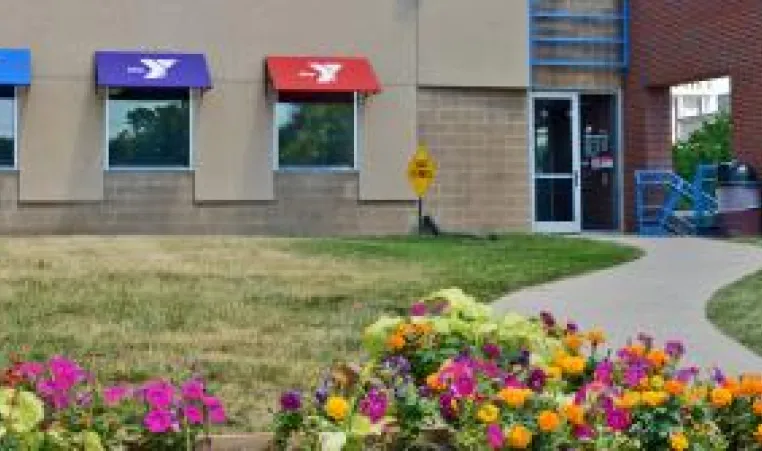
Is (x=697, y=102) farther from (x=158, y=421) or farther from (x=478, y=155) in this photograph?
(x=158, y=421)

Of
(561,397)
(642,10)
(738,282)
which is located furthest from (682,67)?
(561,397)

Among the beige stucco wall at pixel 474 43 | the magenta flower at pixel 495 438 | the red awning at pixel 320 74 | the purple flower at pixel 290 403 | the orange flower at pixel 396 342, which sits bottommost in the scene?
the magenta flower at pixel 495 438

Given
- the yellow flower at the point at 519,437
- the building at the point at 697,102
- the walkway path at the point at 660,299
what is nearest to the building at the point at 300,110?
the walkway path at the point at 660,299

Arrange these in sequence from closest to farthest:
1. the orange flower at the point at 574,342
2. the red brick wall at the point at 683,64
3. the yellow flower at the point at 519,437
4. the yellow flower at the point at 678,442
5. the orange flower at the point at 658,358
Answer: the yellow flower at the point at 519,437
the yellow flower at the point at 678,442
the orange flower at the point at 658,358
the orange flower at the point at 574,342
the red brick wall at the point at 683,64

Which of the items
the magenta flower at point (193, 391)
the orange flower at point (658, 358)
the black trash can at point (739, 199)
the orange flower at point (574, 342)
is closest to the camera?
the magenta flower at point (193, 391)

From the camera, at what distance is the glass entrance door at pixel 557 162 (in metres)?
24.5

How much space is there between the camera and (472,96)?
76.4 ft

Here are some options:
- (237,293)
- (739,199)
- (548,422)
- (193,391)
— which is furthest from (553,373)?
(739,199)

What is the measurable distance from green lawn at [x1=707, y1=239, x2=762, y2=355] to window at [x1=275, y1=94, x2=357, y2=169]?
10128 mm

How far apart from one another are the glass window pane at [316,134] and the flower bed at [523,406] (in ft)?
56.3

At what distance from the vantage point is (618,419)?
4.37 metres

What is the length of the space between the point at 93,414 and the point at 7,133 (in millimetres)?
17586

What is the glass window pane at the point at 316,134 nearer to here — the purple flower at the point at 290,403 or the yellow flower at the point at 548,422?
the purple flower at the point at 290,403

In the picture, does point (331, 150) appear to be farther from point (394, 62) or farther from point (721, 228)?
point (721, 228)
